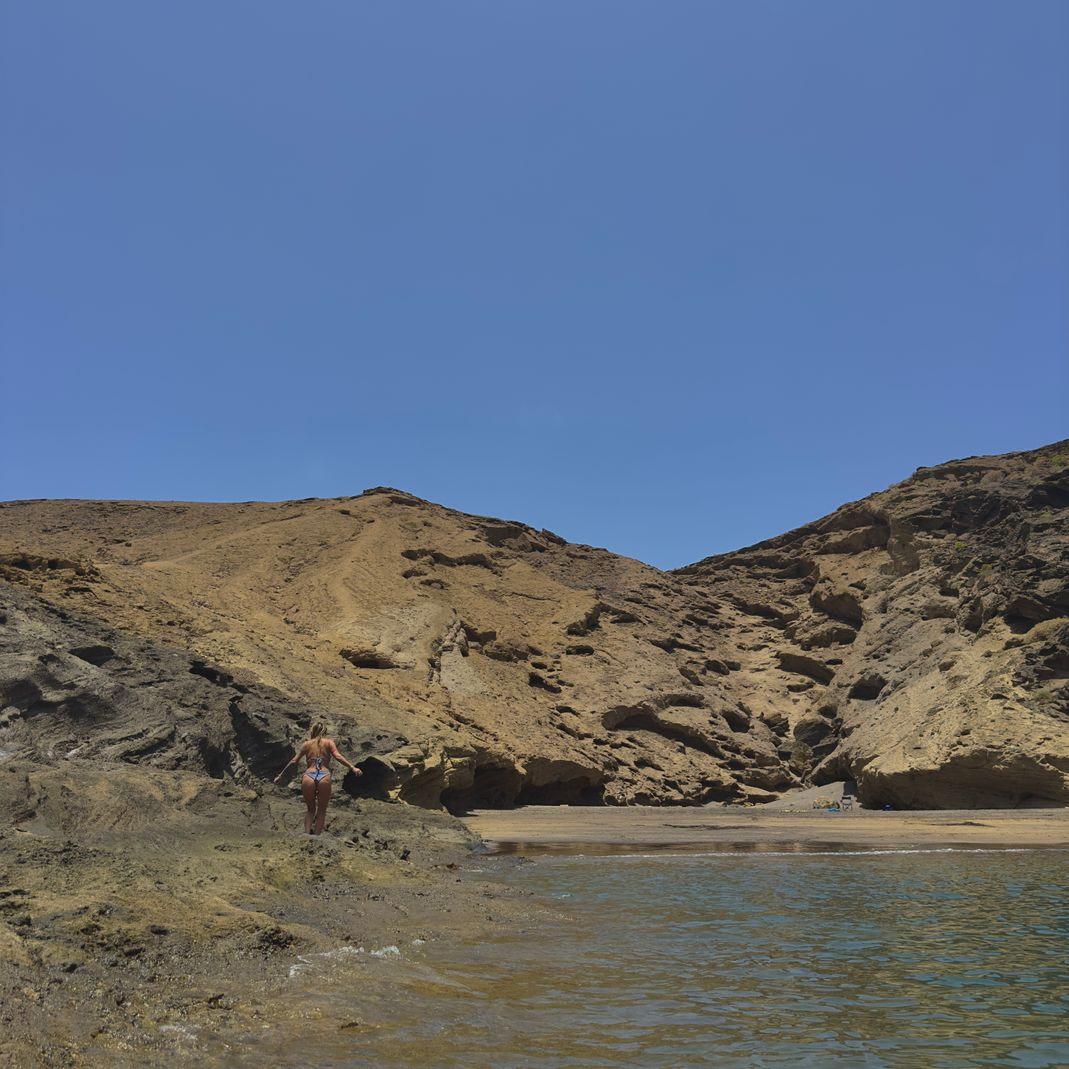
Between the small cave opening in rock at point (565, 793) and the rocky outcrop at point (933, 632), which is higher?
the rocky outcrop at point (933, 632)

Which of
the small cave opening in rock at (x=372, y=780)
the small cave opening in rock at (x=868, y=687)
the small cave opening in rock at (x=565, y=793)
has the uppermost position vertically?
the small cave opening in rock at (x=868, y=687)

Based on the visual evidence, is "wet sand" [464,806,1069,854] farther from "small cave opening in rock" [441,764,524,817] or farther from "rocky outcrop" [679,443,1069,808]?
"rocky outcrop" [679,443,1069,808]

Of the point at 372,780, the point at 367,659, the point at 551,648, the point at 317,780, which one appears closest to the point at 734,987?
the point at 317,780

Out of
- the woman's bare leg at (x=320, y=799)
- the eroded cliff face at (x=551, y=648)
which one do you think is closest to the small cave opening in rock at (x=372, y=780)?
the eroded cliff face at (x=551, y=648)

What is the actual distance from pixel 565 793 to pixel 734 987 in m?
27.0

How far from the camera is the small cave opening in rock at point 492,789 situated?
90.7 ft

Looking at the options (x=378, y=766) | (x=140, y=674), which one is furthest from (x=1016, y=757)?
(x=140, y=674)

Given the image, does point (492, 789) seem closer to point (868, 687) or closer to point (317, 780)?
point (317, 780)

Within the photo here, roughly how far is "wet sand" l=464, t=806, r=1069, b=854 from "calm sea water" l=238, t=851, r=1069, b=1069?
7.14 meters

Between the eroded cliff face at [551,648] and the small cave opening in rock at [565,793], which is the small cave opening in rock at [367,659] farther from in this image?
the small cave opening in rock at [565,793]

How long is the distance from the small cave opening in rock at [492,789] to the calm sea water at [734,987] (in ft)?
57.4

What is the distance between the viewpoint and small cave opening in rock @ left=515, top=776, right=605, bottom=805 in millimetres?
31812

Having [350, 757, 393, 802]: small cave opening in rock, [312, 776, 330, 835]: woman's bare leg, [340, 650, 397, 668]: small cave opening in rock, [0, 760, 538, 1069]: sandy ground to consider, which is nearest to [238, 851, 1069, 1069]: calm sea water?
[0, 760, 538, 1069]: sandy ground

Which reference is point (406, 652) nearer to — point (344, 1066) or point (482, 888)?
point (482, 888)
